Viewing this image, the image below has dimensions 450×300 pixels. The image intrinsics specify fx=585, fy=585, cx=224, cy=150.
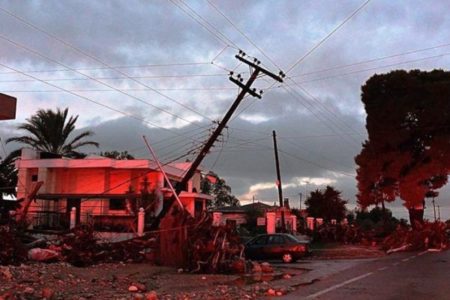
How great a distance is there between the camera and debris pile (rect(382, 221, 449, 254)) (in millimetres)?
40062

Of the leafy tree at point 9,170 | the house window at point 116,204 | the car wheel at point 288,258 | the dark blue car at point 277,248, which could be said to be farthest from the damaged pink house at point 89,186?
the car wheel at point 288,258

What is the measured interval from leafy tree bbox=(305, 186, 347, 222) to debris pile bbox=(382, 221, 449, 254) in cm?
1700

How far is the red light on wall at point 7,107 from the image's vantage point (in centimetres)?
1049

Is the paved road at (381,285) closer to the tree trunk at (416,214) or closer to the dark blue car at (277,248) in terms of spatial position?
the dark blue car at (277,248)

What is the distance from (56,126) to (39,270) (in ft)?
95.5

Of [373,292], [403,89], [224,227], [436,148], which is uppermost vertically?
[403,89]

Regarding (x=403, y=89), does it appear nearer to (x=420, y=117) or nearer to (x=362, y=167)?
(x=420, y=117)

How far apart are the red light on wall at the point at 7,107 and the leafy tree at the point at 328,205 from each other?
5022cm

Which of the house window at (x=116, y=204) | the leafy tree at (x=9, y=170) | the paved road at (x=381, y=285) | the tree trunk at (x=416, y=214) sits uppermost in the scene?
the leafy tree at (x=9, y=170)

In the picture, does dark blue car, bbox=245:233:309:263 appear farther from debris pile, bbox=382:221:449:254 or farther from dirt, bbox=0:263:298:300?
debris pile, bbox=382:221:449:254

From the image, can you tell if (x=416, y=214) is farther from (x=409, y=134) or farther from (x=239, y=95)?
(x=239, y=95)

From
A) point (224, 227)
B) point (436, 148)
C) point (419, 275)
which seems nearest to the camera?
point (419, 275)

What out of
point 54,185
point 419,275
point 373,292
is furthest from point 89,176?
point 373,292

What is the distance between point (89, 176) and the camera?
43406 millimetres
